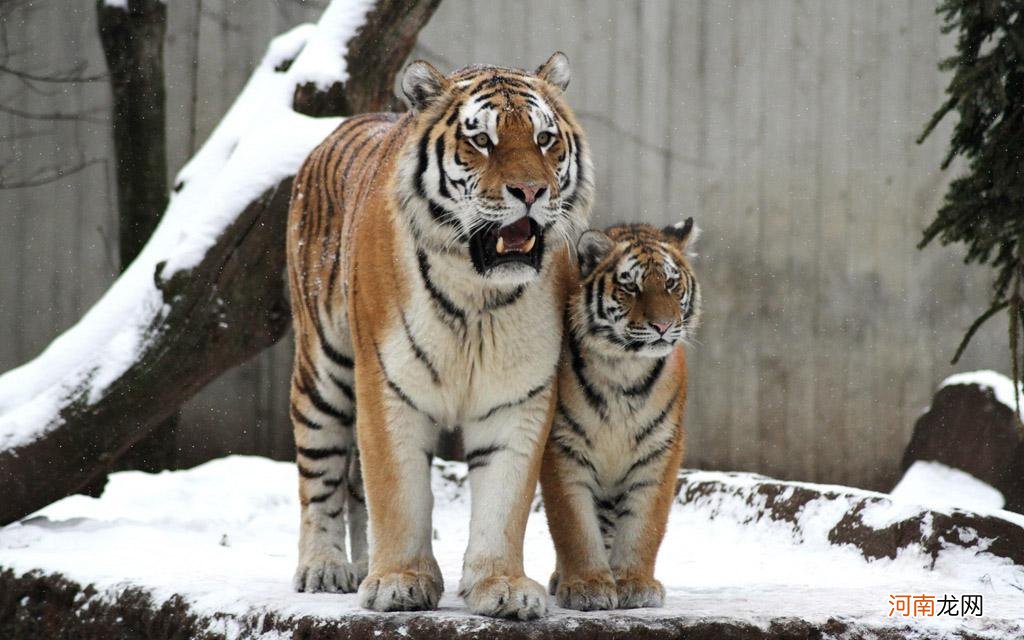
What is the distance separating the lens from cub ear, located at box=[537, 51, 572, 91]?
9.43ft

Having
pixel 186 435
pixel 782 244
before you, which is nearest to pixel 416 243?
pixel 186 435

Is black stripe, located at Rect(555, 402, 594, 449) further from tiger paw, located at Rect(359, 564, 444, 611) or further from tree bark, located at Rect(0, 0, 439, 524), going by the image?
tree bark, located at Rect(0, 0, 439, 524)

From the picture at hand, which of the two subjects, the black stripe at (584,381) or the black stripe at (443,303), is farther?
the black stripe at (584,381)

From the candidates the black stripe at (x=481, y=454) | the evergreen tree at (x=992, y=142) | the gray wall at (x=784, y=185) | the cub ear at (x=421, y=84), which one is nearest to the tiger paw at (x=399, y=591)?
the black stripe at (x=481, y=454)

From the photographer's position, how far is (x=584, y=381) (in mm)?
2941

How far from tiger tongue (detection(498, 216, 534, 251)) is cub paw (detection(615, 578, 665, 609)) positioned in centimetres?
84

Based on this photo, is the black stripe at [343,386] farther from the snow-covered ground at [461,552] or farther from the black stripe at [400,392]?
the black stripe at [400,392]

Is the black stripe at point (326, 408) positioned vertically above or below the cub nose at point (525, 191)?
below

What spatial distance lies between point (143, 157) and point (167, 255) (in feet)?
5.89

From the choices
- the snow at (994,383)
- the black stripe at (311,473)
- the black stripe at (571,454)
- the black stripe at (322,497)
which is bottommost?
the black stripe at (322,497)

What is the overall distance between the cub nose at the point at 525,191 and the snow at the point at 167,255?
2.44 meters

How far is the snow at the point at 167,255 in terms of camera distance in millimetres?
4797

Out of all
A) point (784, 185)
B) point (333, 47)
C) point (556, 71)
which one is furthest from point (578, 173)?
point (784, 185)

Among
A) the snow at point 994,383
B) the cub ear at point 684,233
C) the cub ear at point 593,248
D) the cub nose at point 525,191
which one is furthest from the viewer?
the snow at point 994,383
